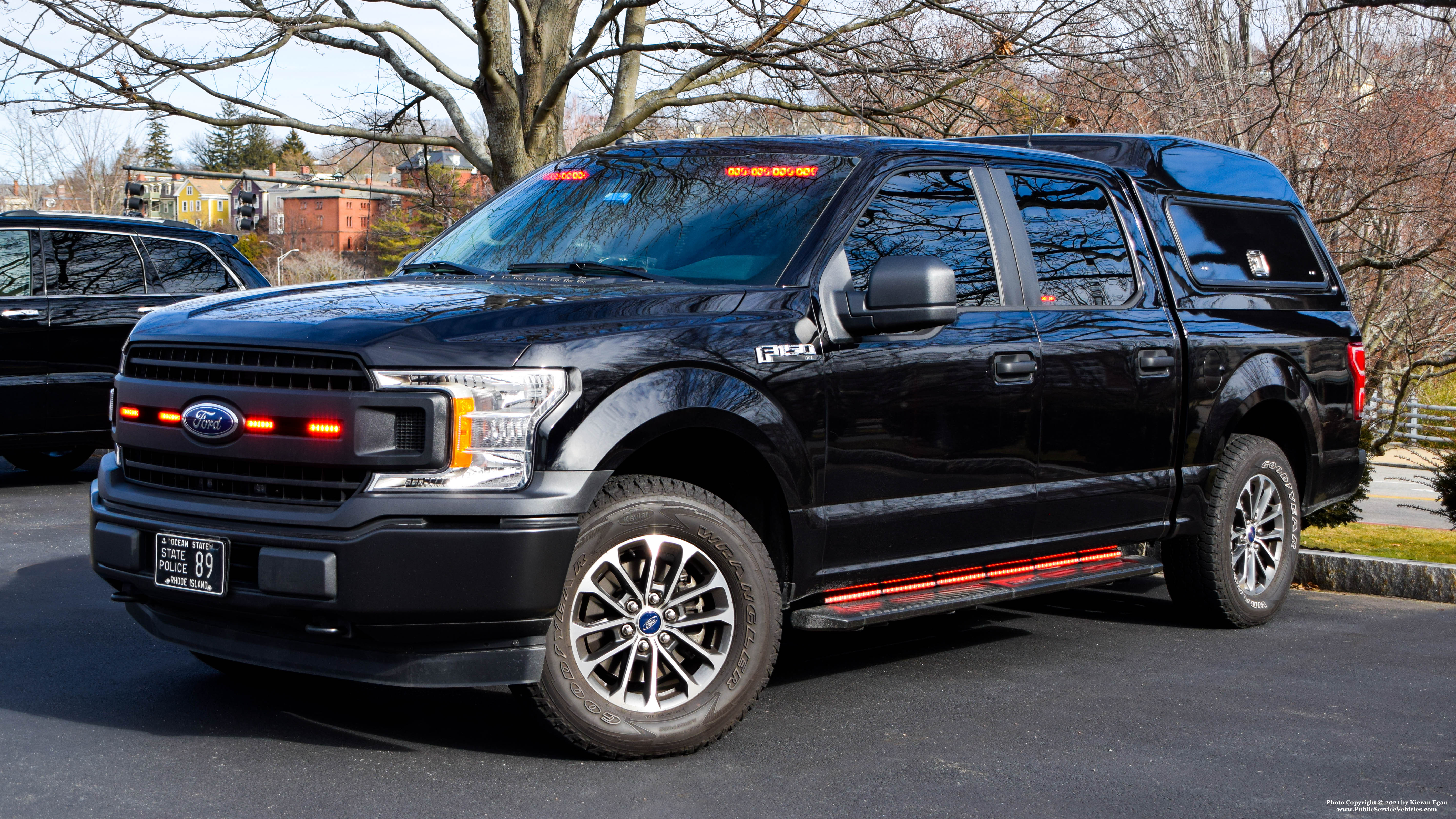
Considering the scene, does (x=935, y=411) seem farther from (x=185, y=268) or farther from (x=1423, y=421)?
(x=1423, y=421)

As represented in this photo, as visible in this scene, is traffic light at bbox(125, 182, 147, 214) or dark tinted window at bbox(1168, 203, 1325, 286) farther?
traffic light at bbox(125, 182, 147, 214)

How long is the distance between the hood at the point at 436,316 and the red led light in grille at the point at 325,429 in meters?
0.20

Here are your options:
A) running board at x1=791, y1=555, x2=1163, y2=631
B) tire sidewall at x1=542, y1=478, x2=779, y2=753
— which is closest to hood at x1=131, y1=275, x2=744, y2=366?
tire sidewall at x1=542, y1=478, x2=779, y2=753

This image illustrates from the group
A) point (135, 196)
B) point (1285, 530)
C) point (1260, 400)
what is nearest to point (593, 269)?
point (1260, 400)

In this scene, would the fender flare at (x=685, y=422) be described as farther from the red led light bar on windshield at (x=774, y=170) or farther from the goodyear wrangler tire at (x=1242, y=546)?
the goodyear wrangler tire at (x=1242, y=546)

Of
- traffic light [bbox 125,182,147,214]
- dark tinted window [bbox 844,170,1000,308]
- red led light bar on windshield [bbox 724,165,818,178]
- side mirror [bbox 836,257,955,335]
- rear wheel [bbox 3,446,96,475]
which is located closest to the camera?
side mirror [bbox 836,257,955,335]

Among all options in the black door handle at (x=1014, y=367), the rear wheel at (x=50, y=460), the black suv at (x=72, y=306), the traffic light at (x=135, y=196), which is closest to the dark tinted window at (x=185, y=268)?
the black suv at (x=72, y=306)

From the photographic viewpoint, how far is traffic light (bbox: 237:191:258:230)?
33.3 metres

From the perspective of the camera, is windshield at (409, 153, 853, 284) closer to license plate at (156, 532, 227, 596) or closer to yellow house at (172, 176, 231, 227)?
license plate at (156, 532, 227, 596)

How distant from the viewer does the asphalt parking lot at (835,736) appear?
401 centimetres

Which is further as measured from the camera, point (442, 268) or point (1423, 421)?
point (1423, 421)

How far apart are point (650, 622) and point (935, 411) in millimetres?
1388

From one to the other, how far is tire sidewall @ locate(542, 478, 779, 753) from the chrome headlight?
12.3 inches

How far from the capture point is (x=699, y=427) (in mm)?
4434
